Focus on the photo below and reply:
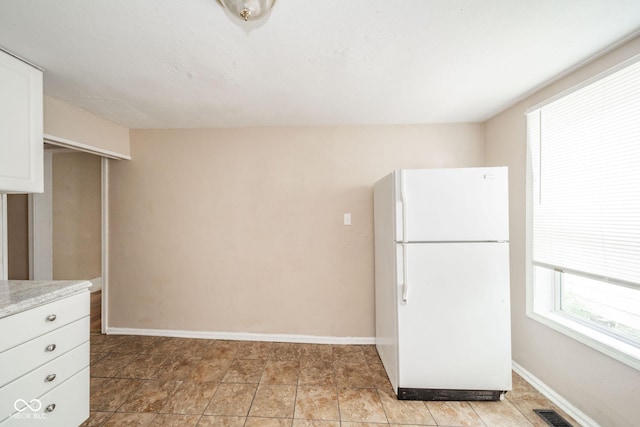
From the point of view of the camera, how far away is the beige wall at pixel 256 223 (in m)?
2.58

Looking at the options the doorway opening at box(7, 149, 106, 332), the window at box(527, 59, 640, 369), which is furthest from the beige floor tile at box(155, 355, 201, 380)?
the window at box(527, 59, 640, 369)

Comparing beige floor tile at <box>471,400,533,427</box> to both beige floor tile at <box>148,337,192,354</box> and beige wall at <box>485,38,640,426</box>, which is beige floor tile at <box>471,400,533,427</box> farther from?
beige floor tile at <box>148,337,192,354</box>

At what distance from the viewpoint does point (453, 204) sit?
173 centimetres

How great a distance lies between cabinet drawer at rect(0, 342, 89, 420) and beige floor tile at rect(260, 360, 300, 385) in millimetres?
1201

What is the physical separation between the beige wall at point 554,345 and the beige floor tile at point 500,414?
358mm

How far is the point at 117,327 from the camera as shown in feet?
8.95

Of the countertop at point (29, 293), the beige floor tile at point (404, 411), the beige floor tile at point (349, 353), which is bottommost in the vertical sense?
the beige floor tile at point (349, 353)

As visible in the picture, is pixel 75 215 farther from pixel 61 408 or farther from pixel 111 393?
pixel 61 408

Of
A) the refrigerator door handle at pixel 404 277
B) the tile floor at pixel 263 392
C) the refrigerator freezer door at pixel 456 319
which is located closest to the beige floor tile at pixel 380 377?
the tile floor at pixel 263 392

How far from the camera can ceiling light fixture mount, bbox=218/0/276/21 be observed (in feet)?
3.31

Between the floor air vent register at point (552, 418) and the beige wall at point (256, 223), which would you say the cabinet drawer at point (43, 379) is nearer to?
the beige wall at point (256, 223)

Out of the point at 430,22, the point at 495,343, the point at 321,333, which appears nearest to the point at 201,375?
the point at 321,333

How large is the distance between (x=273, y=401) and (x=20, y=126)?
2421mm

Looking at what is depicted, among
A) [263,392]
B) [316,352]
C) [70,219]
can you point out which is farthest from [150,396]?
[70,219]
